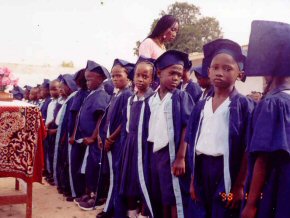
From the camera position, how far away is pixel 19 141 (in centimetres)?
477

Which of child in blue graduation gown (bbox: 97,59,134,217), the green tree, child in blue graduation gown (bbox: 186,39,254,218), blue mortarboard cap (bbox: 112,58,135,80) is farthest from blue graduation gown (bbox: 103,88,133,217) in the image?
the green tree

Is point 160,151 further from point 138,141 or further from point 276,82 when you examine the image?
point 276,82

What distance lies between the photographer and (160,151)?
154 inches

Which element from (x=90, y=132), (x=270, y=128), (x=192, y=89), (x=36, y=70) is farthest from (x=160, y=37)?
(x=36, y=70)

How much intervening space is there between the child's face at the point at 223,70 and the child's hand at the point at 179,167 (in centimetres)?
98

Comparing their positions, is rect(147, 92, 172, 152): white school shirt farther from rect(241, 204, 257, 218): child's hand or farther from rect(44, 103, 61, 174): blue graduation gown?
rect(44, 103, 61, 174): blue graduation gown

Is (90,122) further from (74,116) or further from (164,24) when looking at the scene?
(164,24)

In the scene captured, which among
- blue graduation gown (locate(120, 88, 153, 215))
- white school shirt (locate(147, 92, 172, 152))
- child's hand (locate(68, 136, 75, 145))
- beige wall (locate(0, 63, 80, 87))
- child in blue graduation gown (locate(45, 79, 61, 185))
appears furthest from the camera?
beige wall (locate(0, 63, 80, 87))

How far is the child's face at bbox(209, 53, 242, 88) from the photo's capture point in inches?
119

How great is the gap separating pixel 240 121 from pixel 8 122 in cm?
302

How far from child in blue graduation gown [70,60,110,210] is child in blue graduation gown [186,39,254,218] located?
2620 millimetres

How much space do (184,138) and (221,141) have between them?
719mm

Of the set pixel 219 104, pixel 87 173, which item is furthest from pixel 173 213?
pixel 87 173

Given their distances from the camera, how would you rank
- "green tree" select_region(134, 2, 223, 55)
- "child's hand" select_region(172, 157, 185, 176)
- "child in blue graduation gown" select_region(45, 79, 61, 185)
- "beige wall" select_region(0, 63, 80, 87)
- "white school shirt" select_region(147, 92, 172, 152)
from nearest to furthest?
1. "child's hand" select_region(172, 157, 185, 176)
2. "white school shirt" select_region(147, 92, 172, 152)
3. "child in blue graduation gown" select_region(45, 79, 61, 185)
4. "beige wall" select_region(0, 63, 80, 87)
5. "green tree" select_region(134, 2, 223, 55)
